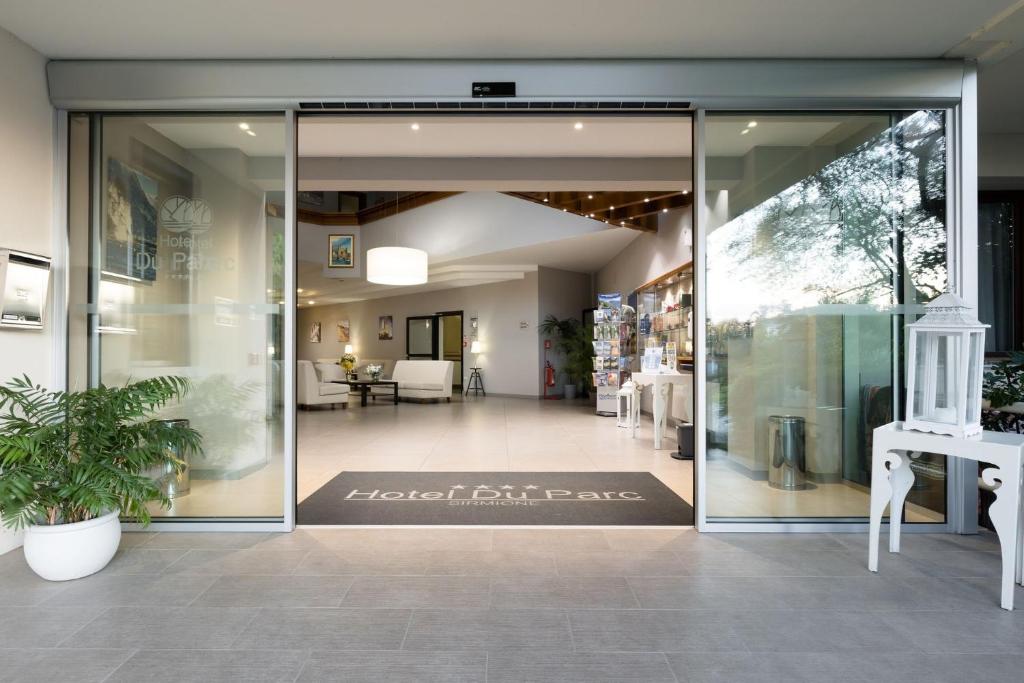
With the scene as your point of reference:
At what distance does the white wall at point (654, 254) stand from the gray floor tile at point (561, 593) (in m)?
4.27

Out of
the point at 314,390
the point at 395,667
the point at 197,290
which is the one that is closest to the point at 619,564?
the point at 395,667

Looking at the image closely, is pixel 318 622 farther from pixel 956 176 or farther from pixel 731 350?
pixel 956 176

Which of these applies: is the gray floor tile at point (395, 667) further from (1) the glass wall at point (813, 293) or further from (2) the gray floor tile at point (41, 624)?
(1) the glass wall at point (813, 293)

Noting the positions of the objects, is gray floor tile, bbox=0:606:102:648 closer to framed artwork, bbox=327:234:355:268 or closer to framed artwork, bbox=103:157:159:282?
framed artwork, bbox=103:157:159:282

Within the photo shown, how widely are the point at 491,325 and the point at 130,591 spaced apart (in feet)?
39.1

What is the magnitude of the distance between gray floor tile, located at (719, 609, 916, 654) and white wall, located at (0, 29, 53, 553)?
3828 mm

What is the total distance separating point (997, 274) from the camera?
515 cm

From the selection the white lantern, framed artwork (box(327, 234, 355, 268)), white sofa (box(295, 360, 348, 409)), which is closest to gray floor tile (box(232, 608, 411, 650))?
the white lantern

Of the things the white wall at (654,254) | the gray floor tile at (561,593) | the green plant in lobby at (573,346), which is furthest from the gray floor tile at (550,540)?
the green plant in lobby at (573,346)

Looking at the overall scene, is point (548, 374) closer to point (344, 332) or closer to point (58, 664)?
point (344, 332)

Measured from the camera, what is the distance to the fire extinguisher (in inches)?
524

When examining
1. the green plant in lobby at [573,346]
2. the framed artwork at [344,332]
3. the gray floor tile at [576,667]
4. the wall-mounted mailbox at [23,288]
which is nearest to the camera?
the gray floor tile at [576,667]

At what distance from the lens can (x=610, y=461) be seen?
5.71 meters

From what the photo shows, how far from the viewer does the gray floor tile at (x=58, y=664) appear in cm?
192
